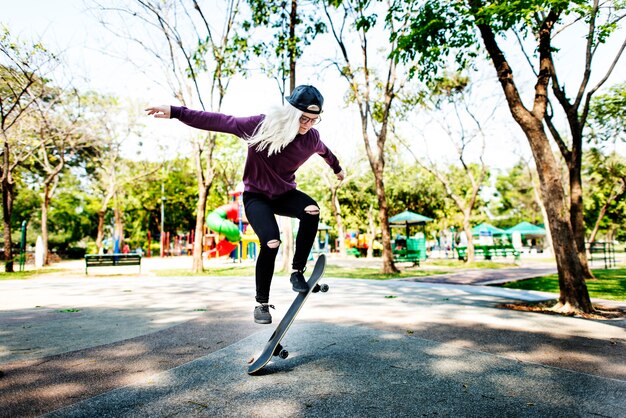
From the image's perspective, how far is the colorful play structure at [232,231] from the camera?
24000 millimetres

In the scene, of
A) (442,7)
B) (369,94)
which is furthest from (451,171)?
(442,7)

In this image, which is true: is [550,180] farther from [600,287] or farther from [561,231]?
[600,287]

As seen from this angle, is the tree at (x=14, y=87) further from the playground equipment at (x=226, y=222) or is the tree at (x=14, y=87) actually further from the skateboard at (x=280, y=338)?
the skateboard at (x=280, y=338)

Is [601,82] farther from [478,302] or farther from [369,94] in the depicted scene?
[369,94]

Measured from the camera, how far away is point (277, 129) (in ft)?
11.2

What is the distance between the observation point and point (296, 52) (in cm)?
1375

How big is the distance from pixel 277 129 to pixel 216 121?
500 mm

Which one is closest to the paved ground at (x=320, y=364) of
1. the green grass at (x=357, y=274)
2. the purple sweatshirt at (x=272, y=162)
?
the purple sweatshirt at (x=272, y=162)

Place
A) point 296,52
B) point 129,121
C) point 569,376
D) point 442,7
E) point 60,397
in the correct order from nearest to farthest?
1. point 60,397
2. point 569,376
3. point 442,7
4. point 296,52
5. point 129,121

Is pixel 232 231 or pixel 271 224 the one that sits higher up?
pixel 232 231

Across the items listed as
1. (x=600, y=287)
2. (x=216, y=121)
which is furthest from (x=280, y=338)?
(x=600, y=287)

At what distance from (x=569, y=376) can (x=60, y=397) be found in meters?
3.58

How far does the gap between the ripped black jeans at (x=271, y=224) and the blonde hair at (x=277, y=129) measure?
1.55ft

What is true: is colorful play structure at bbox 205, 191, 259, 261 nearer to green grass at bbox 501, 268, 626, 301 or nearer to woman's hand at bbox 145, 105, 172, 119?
green grass at bbox 501, 268, 626, 301
